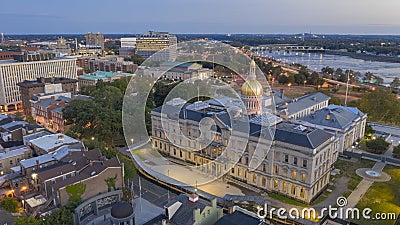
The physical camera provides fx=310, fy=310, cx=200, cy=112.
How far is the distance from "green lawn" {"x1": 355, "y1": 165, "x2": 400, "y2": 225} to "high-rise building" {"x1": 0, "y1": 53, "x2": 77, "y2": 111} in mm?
106190

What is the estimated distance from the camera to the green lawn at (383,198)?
136 feet

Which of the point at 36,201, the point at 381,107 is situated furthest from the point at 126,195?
the point at 381,107

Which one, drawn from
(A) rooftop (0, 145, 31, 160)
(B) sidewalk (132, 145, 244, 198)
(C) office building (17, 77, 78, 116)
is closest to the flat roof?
(A) rooftop (0, 145, 31, 160)

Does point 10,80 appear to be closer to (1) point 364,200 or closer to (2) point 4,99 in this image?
(2) point 4,99

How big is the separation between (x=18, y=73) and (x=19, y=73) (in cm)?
32

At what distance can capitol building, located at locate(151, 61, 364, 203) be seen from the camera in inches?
1710

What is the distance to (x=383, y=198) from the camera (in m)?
44.5

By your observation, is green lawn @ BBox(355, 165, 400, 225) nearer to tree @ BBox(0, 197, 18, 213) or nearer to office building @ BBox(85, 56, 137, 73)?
tree @ BBox(0, 197, 18, 213)

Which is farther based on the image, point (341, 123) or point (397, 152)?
point (341, 123)

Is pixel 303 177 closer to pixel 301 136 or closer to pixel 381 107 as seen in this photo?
pixel 301 136

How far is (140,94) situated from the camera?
95.9m

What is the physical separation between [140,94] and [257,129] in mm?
56267

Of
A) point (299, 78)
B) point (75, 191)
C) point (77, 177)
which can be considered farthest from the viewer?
point (299, 78)

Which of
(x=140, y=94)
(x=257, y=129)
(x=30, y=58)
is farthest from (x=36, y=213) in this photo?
(x=30, y=58)
